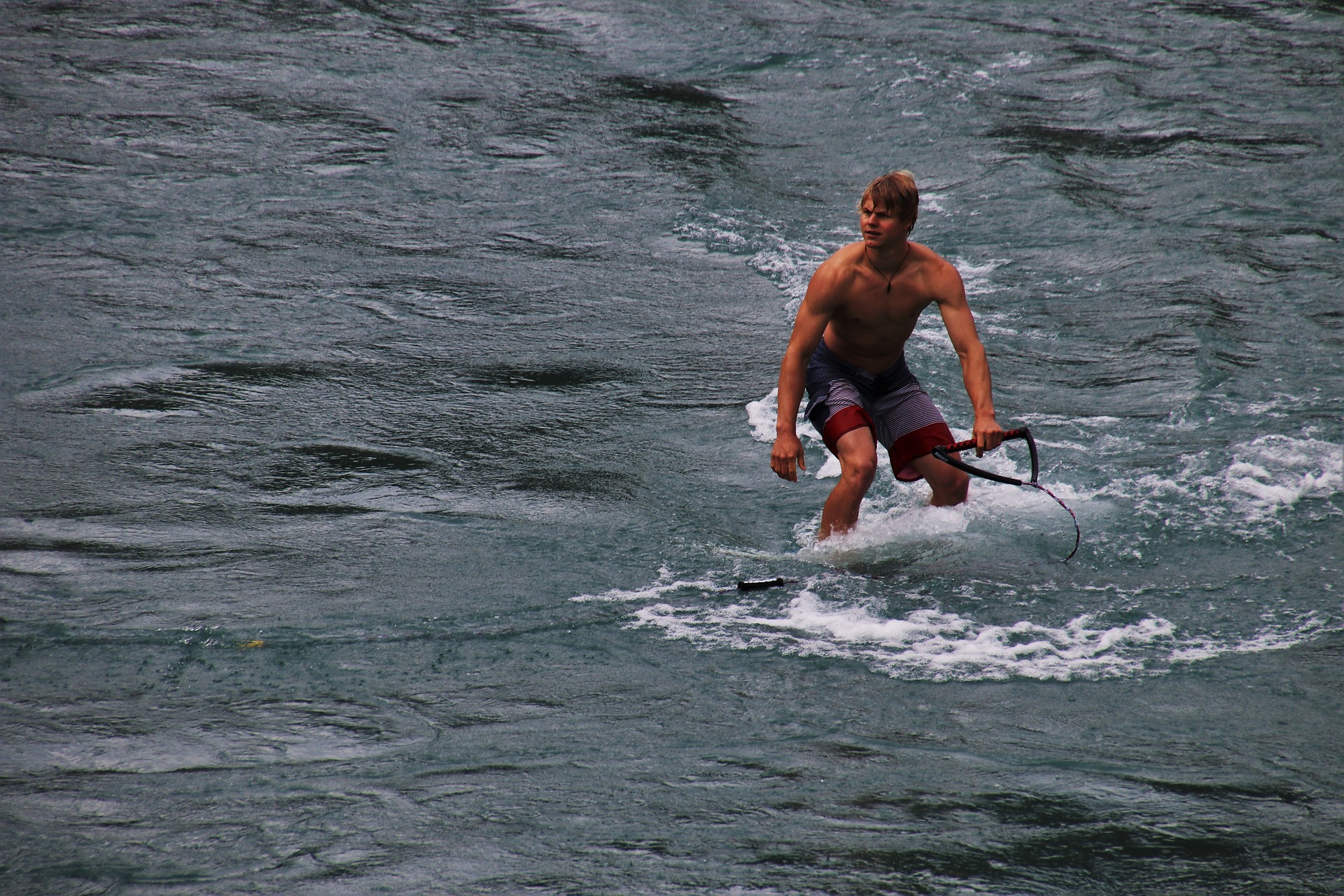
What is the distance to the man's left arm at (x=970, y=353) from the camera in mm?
5309

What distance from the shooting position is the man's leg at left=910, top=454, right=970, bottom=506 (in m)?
6.06

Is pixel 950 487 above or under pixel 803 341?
under

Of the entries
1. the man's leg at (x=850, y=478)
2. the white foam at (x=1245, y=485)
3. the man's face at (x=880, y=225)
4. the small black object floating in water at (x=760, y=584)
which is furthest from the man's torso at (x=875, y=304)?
the white foam at (x=1245, y=485)

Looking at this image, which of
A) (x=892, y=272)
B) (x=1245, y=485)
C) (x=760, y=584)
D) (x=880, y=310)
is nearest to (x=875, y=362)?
(x=880, y=310)

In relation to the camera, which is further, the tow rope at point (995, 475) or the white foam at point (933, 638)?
the tow rope at point (995, 475)

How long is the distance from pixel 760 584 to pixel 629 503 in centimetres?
118

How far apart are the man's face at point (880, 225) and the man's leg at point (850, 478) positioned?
87 cm

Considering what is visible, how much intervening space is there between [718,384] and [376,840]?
4.75 meters

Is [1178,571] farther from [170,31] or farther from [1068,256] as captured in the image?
[170,31]

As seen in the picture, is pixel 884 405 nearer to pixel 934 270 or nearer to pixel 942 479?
pixel 942 479

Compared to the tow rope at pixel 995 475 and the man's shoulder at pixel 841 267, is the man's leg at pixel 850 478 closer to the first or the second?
the tow rope at pixel 995 475

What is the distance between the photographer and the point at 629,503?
6.50 meters

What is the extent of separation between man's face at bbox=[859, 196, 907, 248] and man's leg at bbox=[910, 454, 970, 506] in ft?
3.63

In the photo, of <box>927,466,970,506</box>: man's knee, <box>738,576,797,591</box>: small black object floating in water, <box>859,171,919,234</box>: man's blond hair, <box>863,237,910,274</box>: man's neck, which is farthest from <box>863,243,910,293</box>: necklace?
<box>738,576,797,591</box>: small black object floating in water
